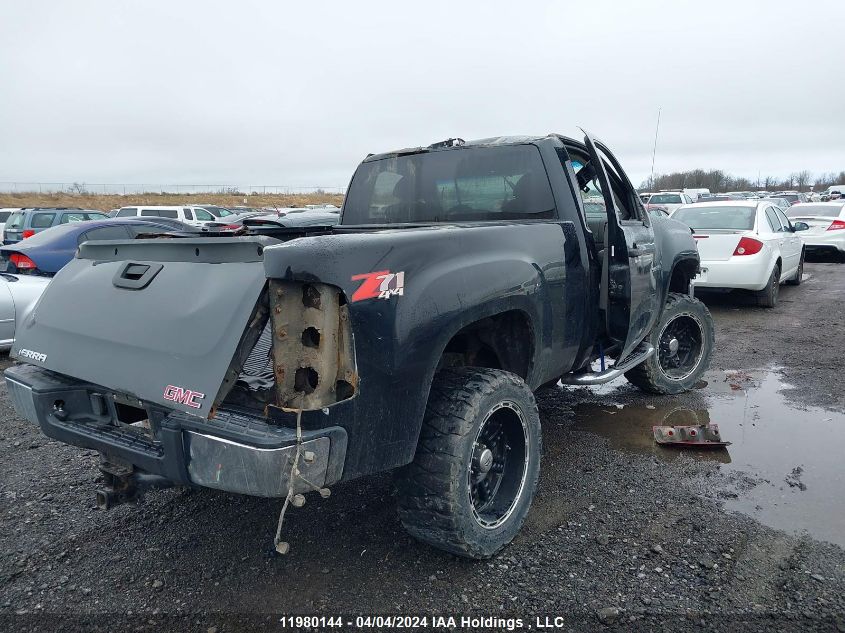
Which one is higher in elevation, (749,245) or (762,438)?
(749,245)

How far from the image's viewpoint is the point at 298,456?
84.0 inches

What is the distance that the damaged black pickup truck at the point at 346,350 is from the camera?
2227 mm

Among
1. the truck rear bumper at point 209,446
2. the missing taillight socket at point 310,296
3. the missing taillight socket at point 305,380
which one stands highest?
the missing taillight socket at point 310,296

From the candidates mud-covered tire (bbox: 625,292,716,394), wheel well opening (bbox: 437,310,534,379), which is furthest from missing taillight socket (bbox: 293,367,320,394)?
mud-covered tire (bbox: 625,292,716,394)

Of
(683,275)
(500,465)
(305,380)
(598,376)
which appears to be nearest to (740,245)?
(683,275)

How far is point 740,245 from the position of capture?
360 inches

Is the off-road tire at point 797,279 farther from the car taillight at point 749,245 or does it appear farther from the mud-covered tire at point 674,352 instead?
the mud-covered tire at point 674,352

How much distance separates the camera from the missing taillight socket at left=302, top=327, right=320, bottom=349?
225 centimetres

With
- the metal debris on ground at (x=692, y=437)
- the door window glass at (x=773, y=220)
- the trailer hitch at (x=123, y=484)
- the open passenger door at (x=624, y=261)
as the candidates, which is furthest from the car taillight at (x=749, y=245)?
the trailer hitch at (x=123, y=484)

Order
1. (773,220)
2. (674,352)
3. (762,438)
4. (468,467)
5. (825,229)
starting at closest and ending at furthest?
(468,467)
(762,438)
(674,352)
(773,220)
(825,229)

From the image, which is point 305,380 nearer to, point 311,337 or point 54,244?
point 311,337

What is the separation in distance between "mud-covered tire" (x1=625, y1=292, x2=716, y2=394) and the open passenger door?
0.51 metres

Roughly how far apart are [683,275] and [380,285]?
4.19 m

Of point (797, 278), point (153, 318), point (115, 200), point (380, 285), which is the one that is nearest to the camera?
point (380, 285)
